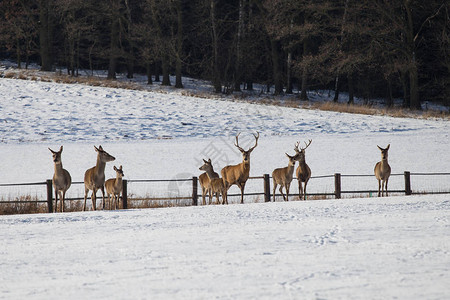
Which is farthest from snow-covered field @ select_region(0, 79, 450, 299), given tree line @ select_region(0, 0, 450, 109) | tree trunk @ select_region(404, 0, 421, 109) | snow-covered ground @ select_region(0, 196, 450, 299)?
tree line @ select_region(0, 0, 450, 109)

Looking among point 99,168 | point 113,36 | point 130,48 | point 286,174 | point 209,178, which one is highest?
point 113,36

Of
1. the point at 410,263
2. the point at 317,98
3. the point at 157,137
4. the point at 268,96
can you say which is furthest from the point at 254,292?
the point at 317,98

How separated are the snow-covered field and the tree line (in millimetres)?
13110

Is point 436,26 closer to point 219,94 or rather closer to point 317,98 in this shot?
point 317,98

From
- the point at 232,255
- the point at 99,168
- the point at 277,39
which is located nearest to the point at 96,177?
the point at 99,168

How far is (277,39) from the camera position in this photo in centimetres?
4203

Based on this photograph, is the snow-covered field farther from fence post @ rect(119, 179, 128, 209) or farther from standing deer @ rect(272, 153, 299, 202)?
standing deer @ rect(272, 153, 299, 202)

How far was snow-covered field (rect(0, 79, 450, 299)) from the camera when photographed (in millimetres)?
7273

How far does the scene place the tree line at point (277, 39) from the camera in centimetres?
4034

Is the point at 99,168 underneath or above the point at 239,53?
underneath

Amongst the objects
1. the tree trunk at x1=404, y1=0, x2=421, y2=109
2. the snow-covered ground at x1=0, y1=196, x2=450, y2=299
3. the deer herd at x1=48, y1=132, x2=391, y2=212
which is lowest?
the snow-covered ground at x1=0, y1=196, x2=450, y2=299

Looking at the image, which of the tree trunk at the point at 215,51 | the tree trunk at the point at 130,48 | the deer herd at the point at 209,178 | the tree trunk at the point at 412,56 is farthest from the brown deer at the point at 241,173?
the tree trunk at the point at 130,48

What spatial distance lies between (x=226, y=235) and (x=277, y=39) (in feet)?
109

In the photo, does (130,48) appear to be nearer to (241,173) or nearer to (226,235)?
(241,173)
